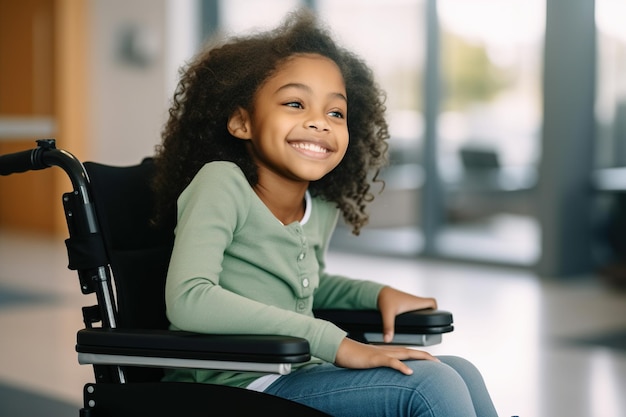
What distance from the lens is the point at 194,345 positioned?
54.4 inches

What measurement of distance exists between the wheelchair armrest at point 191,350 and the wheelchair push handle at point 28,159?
309 mm

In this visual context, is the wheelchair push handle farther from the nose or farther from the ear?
the nose

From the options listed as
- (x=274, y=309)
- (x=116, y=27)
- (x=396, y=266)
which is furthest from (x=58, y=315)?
(x=116, y=27)

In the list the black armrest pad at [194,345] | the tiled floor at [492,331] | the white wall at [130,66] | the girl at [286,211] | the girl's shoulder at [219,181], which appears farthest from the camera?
the white wall at [130,66]

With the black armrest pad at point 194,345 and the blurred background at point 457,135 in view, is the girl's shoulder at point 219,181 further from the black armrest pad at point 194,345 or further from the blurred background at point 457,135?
the blurred background at point 457,135

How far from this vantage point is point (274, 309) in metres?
1.45

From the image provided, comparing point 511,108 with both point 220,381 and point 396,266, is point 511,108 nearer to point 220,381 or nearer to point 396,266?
point 396,266

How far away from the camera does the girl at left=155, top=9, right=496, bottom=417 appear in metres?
1.43

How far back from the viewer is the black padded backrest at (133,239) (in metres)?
1.69

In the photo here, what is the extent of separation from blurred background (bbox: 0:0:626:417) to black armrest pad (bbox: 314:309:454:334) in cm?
173

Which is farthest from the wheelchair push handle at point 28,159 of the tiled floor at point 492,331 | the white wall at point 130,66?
the white wall at point 130,66

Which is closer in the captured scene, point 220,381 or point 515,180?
point 220,381

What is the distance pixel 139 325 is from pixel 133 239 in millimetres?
155

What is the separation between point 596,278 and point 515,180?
837 millimetres
